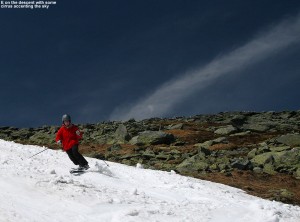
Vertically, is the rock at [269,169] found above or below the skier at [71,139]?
below

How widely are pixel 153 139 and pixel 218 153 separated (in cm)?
918

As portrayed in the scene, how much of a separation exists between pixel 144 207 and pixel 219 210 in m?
2.15

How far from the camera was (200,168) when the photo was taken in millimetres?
23625

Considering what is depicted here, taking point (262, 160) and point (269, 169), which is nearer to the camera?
point (269, 169)

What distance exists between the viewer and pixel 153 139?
3969 centimetres

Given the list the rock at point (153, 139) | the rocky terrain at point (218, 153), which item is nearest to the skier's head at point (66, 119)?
the rocky terrain at point (218, 153)

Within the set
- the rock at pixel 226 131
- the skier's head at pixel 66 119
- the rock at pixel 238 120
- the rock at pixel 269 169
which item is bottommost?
the rock at pixel 269 169

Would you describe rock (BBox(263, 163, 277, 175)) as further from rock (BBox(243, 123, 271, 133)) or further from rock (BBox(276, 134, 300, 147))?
rock (BBox(243, 123, 271, 133))

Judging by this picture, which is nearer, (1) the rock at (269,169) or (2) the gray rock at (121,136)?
(1) the rock at (269,169)

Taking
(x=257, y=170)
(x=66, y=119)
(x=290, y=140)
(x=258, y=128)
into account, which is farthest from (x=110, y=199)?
(x=258, y=128)

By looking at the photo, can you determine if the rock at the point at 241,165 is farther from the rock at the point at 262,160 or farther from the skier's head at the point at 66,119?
the skier's head at the point at 66,119

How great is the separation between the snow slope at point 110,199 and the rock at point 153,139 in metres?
22.6

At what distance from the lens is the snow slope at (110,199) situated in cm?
1055

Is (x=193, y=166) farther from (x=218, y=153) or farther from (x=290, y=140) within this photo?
(x=290, y=140)
